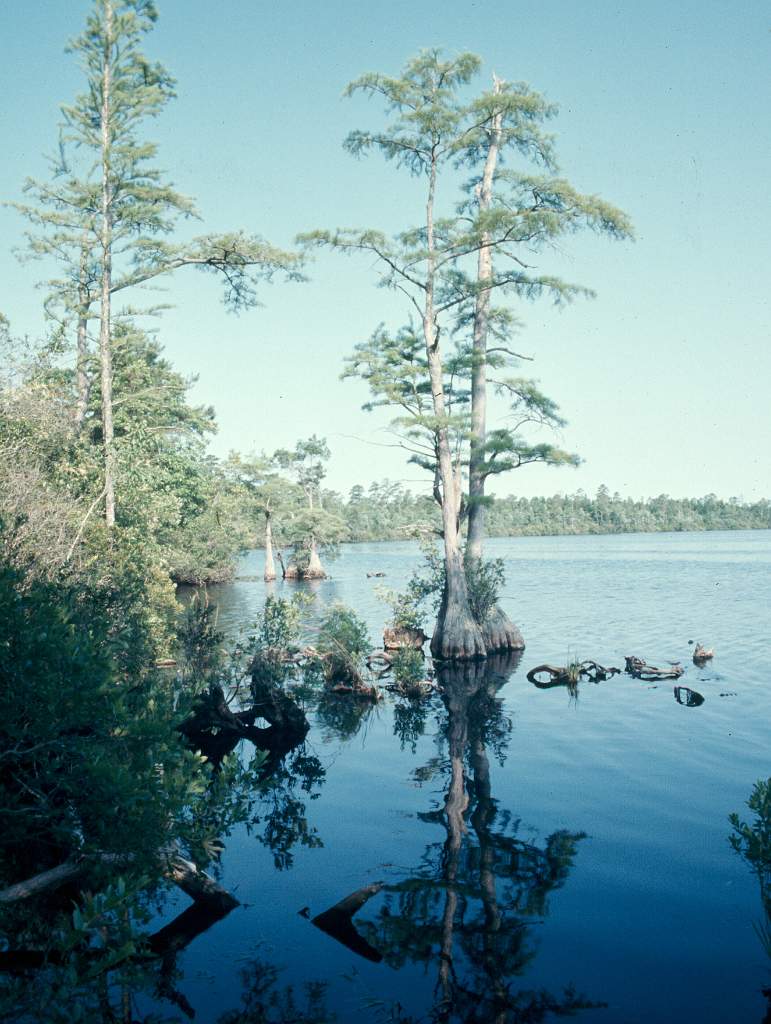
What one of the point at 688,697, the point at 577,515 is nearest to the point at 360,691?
the point at 688,697

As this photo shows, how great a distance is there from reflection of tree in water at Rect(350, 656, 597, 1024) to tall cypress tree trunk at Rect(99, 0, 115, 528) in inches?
421

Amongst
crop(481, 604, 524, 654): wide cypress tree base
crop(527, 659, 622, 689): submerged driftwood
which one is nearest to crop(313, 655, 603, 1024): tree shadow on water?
crop(527, 659, 622, 689): submerged driftwood

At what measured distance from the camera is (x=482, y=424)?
2472 cm

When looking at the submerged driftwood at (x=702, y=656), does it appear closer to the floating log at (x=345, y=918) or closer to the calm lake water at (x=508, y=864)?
the calm lake water at (x=508, y=864)

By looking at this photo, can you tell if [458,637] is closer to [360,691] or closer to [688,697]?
[360,691]

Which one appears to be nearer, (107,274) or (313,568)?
(107,274)

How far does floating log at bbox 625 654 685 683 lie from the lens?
64.0 feet

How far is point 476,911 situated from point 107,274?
16880 mm

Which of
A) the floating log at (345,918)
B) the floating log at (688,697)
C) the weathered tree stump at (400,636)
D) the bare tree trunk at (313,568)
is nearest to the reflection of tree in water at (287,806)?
the floating log at (345,918)

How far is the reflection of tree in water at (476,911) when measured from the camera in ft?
21.2

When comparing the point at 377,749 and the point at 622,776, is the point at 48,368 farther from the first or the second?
the point at 622,776

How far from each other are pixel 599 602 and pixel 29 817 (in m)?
34.0

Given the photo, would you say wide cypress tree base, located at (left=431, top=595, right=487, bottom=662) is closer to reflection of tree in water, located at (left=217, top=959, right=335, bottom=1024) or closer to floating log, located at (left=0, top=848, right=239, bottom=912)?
floating log, located at (left=0, top=848, right=239, bottom=912)

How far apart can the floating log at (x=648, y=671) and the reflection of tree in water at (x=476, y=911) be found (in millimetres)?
9412
